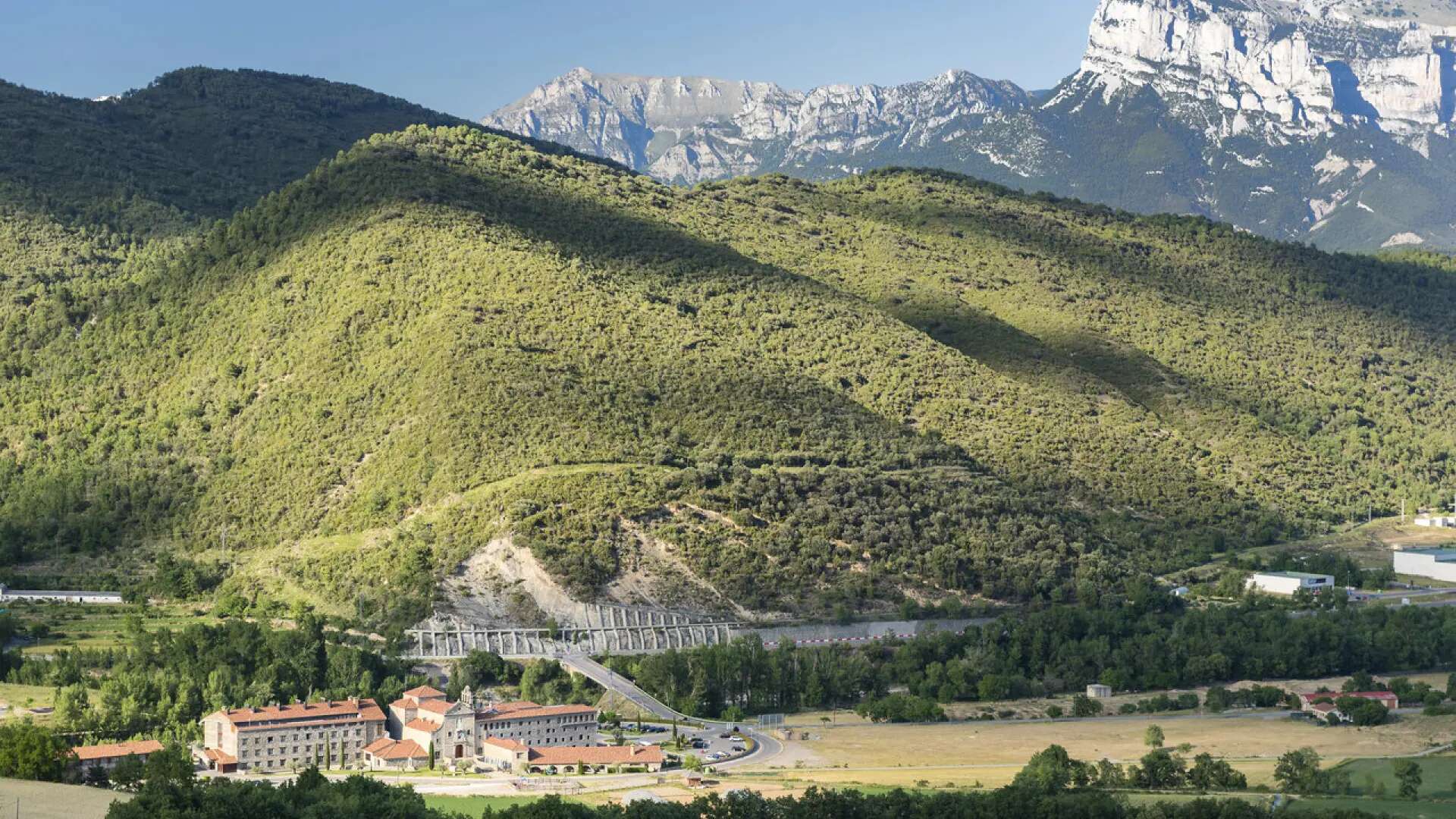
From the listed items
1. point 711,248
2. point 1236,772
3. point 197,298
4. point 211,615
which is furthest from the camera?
point 711,248

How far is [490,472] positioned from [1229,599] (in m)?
42.0

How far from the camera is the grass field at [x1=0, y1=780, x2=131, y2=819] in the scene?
6544 centimetres

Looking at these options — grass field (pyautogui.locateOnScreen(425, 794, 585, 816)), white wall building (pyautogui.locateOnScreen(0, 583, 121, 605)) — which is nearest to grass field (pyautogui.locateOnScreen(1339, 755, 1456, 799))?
grass field (pyautogui.locateOnScreen(425, 794, 585, 816))

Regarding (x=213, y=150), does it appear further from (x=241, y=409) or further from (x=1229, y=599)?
(x=1229, y=599)

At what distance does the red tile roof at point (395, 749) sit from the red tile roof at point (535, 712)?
2.68 meters

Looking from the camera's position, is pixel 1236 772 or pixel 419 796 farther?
pixel 1236 772

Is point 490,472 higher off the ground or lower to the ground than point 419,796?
higher

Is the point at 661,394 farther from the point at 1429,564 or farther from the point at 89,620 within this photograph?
the point at 1429,564

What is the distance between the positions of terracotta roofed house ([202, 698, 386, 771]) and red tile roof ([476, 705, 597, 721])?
4.33 meters

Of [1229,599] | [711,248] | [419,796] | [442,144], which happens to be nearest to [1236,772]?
[419,796]

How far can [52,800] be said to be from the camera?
67.8 metres

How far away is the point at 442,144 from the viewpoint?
154875 millimetres

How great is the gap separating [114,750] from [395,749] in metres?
10.6

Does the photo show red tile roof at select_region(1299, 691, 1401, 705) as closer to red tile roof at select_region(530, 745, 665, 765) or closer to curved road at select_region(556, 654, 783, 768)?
curved road at select_region(556, 654, 783, 768)
